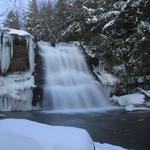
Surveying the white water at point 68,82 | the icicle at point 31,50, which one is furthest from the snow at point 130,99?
the icicle at point 31,50

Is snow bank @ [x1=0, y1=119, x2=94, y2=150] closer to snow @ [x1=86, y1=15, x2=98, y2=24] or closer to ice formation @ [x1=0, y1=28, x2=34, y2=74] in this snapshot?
ice formation @ [x1=0, y1=28, x2=34, y2=74]

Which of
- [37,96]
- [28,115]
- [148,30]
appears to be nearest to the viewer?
[28,115]

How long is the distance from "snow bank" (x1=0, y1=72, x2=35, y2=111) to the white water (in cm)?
64

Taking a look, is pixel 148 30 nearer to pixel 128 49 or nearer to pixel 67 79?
pixel 128 49

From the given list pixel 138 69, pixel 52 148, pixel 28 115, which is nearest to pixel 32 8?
pixel 138 69

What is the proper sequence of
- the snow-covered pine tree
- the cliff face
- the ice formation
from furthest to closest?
the snow-covered pine tree < the cliff face < the ice formation

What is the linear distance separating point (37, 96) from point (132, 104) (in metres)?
3.68

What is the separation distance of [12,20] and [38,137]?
27.6m

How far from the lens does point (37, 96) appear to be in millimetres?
16094

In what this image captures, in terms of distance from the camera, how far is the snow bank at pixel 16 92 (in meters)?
15.6

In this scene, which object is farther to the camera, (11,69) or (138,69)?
(138,69)

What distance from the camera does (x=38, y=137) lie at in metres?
4.54

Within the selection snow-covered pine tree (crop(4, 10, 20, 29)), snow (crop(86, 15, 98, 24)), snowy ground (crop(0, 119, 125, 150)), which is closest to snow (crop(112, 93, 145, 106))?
snow (crop(86, 15, 98, 24))

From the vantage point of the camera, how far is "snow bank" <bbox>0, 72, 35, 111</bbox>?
1557 cm
